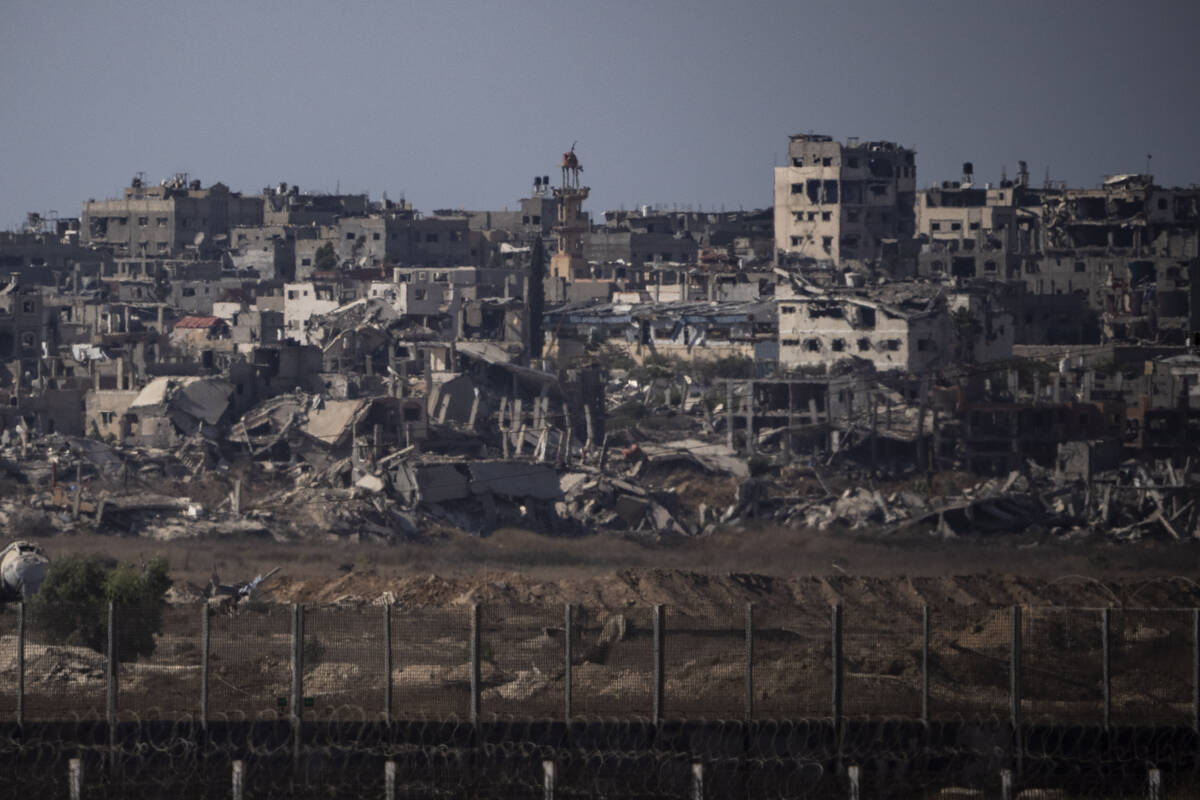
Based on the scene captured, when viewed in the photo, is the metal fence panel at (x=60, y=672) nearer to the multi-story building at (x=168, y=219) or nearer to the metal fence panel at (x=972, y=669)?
the metal fence panel at (x=972, y=669)

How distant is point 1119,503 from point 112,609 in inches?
1227

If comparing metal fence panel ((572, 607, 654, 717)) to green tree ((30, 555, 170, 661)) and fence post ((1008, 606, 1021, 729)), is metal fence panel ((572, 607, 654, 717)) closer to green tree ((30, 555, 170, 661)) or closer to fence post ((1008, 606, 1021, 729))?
fence post ((1008, 606, 1021, 729))

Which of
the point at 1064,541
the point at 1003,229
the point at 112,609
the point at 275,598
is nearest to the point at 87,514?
the point at 275,598

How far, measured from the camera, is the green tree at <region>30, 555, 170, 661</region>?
1889 centimetres

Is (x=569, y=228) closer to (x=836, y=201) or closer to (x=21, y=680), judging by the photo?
(x=836, y=201)

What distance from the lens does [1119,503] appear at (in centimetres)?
4297

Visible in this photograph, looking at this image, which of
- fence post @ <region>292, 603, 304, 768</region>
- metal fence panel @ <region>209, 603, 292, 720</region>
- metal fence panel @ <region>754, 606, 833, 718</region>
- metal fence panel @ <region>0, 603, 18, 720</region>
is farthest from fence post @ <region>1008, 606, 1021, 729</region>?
metal fence panel @ <region>0, 603, 18, 720</region>

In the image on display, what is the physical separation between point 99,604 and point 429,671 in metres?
5.65

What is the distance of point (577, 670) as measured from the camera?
18.8 m

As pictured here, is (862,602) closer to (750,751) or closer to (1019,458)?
(750,751)

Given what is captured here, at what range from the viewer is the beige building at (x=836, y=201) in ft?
285

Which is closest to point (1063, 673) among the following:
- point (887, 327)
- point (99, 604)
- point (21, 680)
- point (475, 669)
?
point (475, 669)

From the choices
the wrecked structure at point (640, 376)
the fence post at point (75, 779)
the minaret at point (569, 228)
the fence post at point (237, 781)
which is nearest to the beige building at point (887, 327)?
the wrecked structure at point (640, 376)

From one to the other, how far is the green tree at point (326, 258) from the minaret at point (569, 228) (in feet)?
31.8
